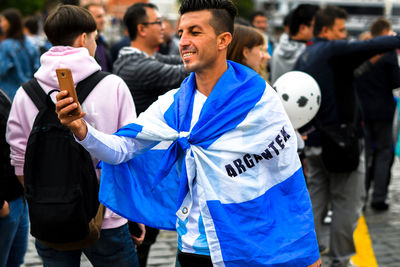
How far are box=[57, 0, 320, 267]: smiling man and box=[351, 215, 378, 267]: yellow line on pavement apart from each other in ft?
9.72

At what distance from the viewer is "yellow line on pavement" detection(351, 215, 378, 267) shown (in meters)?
5.41

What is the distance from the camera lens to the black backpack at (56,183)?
2850mm

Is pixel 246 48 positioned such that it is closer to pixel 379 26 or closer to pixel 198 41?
pixel 198 41

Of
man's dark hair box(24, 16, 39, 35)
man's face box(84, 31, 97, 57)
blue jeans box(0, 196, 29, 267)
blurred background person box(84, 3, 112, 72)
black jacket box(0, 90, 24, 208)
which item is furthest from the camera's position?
man's dark hair box(24, 16, 39, 35)

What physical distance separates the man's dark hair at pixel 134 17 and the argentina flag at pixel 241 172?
95.1 inches

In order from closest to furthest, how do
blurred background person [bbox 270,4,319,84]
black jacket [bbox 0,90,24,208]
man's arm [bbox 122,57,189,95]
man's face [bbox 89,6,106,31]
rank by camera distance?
1. black jacket [bbox 0,90,24,208]
2. man's arm [bbox 122,57,189,95]
3. blurred background person [bbox 270,4,319,84]
4. man's face [bbox 89,6,106,31]

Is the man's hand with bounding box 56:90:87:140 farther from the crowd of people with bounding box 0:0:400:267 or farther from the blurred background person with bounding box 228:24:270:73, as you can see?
the blurred background person with bounding box 228:24:270:73

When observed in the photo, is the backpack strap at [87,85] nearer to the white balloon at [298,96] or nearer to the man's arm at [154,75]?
the man's arm at [154,75]

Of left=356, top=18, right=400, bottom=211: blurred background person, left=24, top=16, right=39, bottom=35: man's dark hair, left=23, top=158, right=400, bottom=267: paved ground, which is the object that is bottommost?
left=23, top=158, right=400, bottom=267: paved ground

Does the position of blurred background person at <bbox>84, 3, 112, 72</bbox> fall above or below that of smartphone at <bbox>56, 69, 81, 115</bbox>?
below

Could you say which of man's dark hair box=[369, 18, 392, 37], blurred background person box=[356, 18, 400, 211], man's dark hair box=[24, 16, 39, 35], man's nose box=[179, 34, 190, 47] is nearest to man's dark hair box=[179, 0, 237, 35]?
man's nose box=[179, 34, 190, 47]

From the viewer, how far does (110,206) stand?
9.46ft

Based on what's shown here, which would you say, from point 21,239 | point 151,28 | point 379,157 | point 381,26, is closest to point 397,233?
point 379,157

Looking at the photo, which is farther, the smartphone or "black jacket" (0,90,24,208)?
"black jacket" (0,90,24,208)
